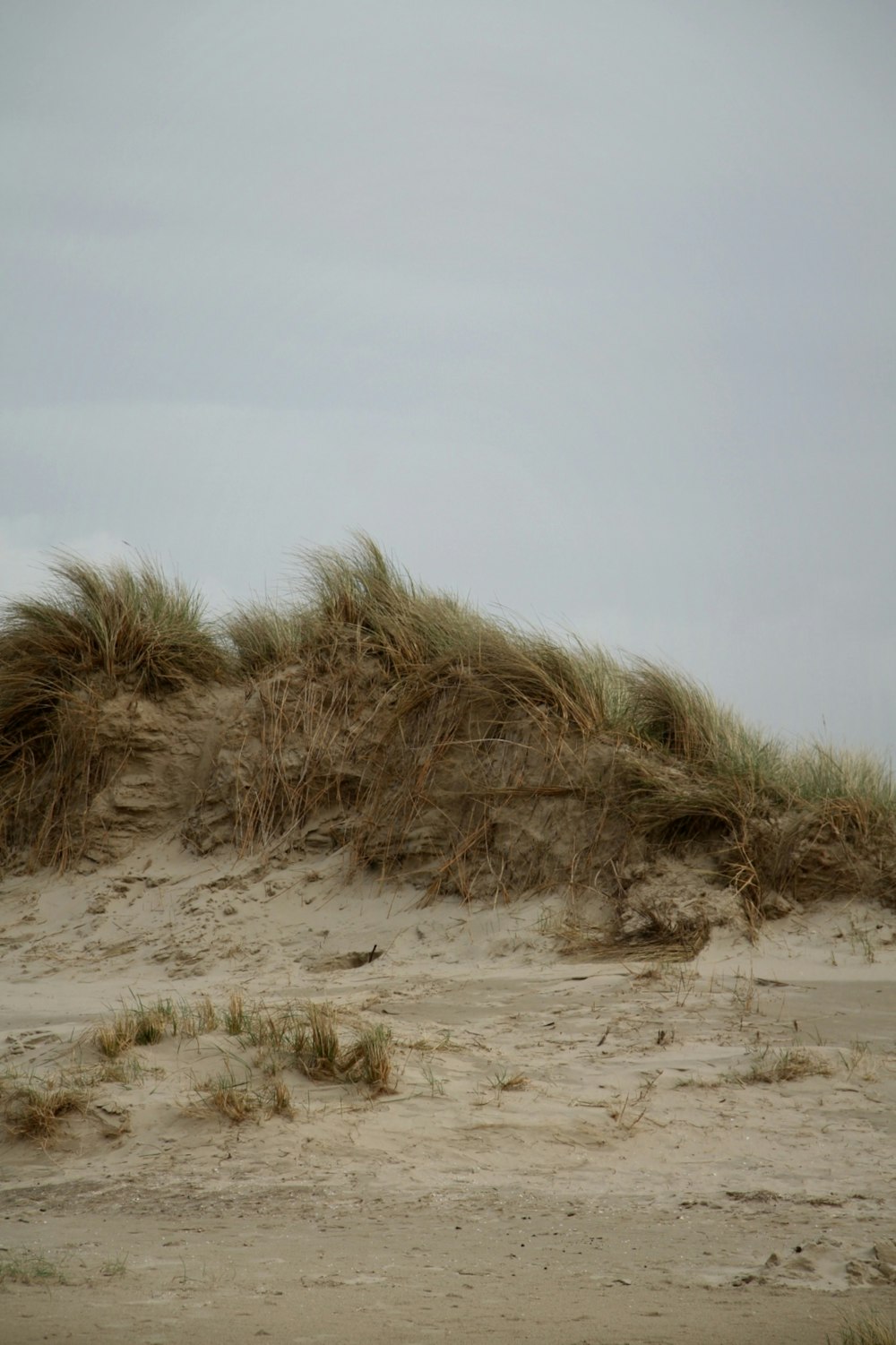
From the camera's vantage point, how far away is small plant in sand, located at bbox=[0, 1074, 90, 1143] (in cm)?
412

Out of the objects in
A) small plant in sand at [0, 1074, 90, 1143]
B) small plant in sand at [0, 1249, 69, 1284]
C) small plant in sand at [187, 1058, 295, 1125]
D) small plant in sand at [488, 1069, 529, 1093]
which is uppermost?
small plant in sand at [488, 1069, 529, 1093]

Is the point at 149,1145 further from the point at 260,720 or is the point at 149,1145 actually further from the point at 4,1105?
the point at 260,720

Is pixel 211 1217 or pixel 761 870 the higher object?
pixel 761 870

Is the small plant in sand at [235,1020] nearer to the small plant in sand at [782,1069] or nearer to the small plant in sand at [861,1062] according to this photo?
the small plant in sand at [782,1069]

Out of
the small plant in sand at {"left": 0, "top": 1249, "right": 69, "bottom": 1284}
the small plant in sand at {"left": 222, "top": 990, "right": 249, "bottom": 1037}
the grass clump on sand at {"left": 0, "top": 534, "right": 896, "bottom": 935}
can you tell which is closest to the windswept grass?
the grass clump on sand at {"left": 0, "top": 534, "right": 896, "bottom": 935}

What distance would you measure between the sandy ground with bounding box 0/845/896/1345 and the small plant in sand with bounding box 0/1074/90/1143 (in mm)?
44

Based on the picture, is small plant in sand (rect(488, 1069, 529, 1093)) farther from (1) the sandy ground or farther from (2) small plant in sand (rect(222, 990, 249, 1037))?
(2) small plant in sand (rect(222, 990, 249, 1037))

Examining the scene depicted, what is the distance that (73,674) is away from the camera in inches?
353

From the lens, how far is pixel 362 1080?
4.41m

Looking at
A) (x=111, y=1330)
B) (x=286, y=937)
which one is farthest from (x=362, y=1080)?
(x=286, y=937)

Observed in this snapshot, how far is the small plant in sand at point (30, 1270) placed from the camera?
9.49ft

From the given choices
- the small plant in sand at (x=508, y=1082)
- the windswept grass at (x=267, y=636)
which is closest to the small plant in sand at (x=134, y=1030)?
the small plant in sand at (x=508, y=1082)

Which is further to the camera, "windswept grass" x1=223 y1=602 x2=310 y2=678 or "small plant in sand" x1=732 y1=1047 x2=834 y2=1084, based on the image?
"windswept grass" x1=223 y1=602 x2=310 y2=678

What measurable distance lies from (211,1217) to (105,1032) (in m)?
1.46
